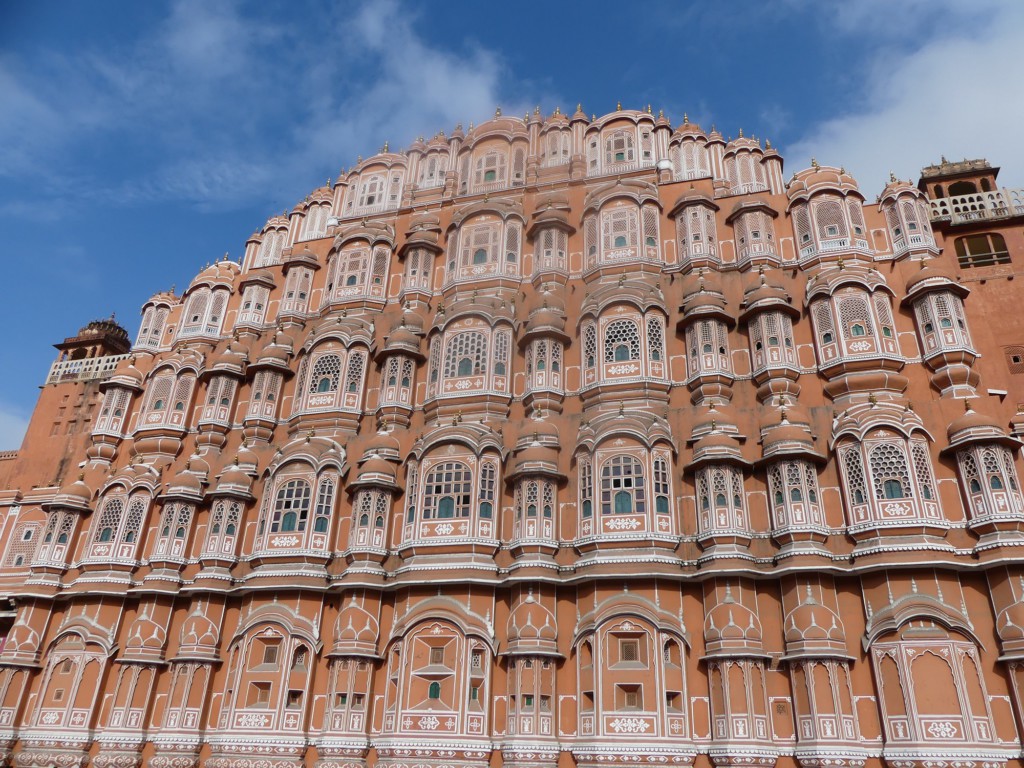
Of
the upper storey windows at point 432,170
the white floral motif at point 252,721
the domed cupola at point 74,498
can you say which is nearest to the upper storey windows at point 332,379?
the domed cupola at point 74,498

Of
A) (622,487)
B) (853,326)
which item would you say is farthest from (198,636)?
(853,326)

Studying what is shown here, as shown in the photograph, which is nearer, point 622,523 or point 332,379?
point 622,523

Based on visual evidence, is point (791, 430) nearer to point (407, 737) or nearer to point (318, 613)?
point (407, 737)

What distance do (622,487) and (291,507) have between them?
32.6 ft

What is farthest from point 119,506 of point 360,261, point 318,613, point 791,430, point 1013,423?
point 1013,423

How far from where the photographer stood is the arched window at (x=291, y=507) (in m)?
22.5

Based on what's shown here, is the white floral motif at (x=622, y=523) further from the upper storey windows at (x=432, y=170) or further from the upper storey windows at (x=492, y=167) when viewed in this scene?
the upper storey windows at (x=432, y=170)

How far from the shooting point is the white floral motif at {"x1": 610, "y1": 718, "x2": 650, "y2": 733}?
1761 cm

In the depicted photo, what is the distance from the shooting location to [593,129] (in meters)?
29.8

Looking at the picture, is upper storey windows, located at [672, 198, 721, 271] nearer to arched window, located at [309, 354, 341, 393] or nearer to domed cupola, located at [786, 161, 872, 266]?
domed cupola, located at [786, 161, 872, 266]

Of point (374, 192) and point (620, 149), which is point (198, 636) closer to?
point (374, 192)

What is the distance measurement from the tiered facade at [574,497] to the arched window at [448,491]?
9cm

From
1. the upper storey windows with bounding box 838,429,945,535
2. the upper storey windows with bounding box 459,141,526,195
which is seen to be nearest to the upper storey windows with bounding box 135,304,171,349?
the upper storey windows with bounding box 459,141,526,195

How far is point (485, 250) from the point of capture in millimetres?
27344
